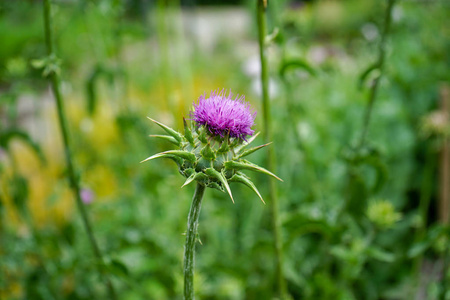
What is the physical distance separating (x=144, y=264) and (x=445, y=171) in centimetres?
207

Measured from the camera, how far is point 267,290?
2281 millimetres

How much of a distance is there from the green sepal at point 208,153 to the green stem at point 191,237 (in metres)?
0.09

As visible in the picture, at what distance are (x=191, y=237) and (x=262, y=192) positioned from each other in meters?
2.00

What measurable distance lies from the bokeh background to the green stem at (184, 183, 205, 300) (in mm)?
533

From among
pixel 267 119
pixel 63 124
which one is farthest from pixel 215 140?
pixel 63 124

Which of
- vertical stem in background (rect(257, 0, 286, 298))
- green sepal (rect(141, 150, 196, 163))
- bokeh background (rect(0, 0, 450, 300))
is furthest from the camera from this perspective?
bokeh background (rect(0, 0, 450, 300))

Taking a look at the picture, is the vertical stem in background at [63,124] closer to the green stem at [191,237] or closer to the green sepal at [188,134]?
the green stem at [191,237]

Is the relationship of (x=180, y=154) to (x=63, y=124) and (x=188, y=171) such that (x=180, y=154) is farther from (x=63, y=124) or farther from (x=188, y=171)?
(x=63, y=124)

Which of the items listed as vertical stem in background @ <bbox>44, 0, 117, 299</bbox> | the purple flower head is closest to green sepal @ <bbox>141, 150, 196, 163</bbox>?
the purple flower head

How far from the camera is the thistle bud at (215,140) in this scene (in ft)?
4.01

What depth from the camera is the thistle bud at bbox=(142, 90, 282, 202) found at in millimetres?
1223

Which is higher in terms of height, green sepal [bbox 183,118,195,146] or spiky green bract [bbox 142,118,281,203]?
A: green sepal [bbox 183,118,195,146]

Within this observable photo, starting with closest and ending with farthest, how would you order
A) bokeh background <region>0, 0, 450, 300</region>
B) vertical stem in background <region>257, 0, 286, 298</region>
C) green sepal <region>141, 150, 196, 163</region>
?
green sepal <region>141, 150, 196, 163</region> → vertical stem in background <region>257, 0, 286, 298</region> → bokeh background <region>0, 0, 450, 300</region>

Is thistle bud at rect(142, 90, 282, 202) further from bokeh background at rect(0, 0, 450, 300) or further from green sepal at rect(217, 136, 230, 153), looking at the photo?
bokeh background at rect(0, 0, 450, 300)
